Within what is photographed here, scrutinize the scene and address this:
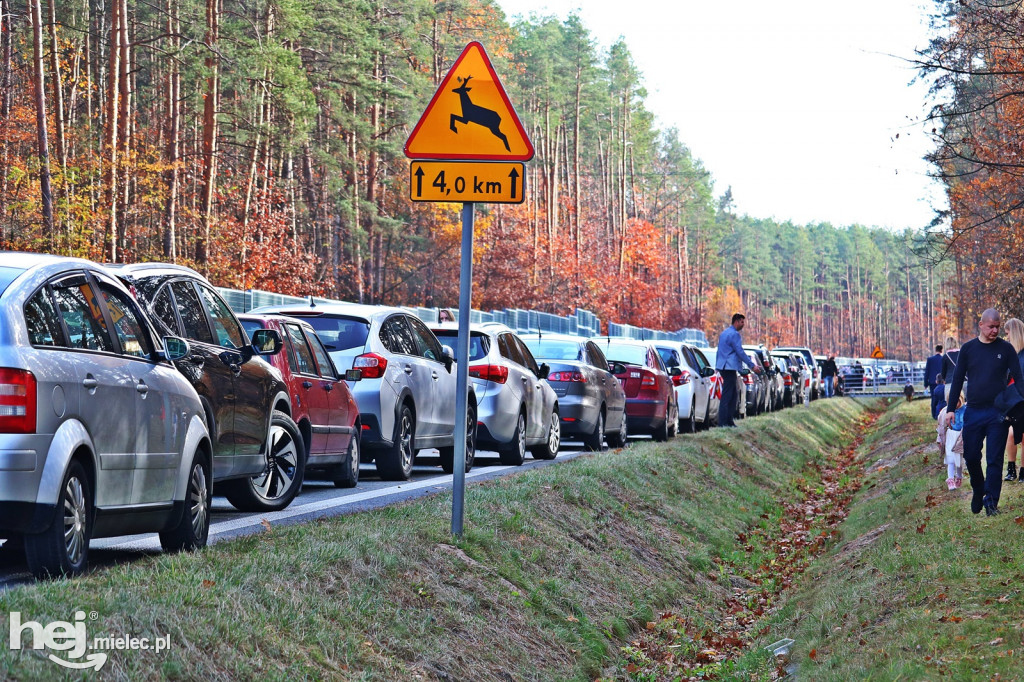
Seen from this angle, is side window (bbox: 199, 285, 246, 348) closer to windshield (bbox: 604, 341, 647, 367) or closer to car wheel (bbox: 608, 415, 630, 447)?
car wheel (bbox: 608, 415, 630, 447)

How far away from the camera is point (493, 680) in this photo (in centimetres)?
696

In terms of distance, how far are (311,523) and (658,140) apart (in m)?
106

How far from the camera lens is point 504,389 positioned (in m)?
16.4

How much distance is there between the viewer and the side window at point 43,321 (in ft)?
21.2

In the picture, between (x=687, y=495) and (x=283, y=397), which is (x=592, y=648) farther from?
(x=687, y=495)

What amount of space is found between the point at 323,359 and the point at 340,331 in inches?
43.5

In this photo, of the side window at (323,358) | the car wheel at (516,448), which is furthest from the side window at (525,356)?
the side window at (323,358)

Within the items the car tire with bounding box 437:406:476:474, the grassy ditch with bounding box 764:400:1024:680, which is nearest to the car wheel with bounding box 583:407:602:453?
the car tire with bounding box 437:406:476:474

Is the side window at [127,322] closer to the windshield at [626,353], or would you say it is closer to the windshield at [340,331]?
the windshield at [340,331]

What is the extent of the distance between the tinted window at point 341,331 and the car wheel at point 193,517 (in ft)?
17.9

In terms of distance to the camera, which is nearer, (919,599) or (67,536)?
(67,536)

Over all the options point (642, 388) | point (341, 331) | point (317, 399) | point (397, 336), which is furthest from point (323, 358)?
point (642, 388)

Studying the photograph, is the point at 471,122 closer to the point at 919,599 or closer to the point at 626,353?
the point at 919,599

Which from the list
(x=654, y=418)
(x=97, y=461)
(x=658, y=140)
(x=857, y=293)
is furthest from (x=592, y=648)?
(x=857, y=293)
